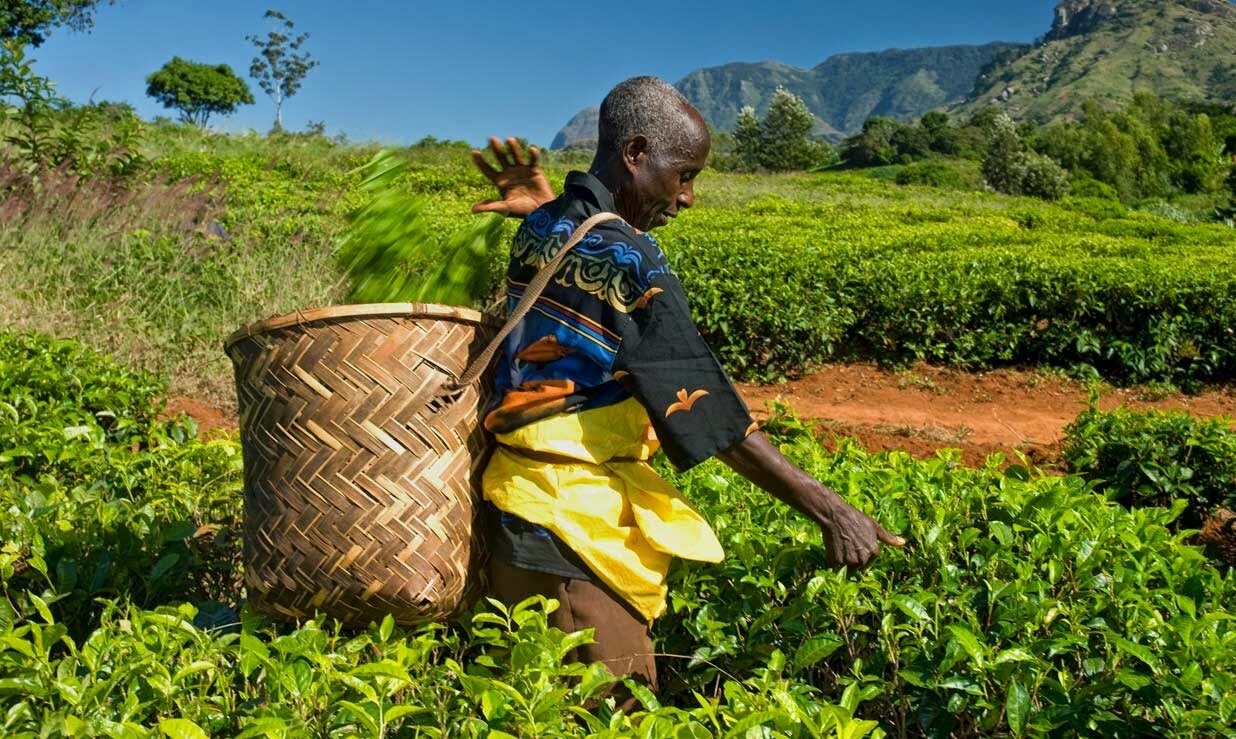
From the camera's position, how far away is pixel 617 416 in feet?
6.23

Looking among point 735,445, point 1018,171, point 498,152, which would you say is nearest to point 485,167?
point 498,152

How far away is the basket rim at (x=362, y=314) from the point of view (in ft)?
5.82

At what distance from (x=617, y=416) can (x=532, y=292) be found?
0.29 m

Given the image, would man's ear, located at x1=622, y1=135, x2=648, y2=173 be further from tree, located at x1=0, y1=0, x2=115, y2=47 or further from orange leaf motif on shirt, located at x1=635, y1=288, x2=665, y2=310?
tree, located at x1=0, y1=0, x2=115, y2=47

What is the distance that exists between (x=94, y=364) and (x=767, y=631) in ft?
13.1

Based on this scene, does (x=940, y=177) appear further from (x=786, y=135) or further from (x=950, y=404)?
(x=950, y=404)

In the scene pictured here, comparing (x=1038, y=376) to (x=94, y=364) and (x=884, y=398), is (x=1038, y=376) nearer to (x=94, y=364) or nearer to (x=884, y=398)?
(x=884, y=398)

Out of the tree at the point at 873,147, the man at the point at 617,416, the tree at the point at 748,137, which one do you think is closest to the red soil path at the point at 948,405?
the man at the point at 617,416

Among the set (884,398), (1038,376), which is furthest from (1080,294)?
(884,398)

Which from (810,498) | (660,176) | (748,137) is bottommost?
(810,498)

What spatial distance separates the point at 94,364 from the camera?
15.8 ft

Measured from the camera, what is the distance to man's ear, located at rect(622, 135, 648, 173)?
1.91 meters

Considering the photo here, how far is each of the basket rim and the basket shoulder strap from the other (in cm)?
8

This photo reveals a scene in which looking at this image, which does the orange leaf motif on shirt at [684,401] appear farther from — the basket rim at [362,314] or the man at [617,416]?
the basket rim at [362,314]
